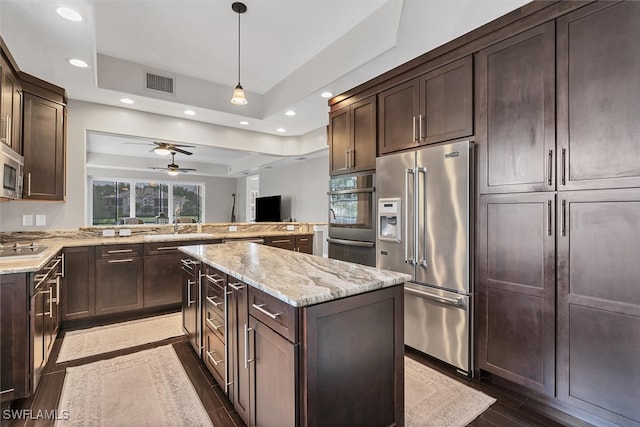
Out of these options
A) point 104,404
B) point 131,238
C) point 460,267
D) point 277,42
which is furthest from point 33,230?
point 460,267

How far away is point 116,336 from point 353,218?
2875 mm

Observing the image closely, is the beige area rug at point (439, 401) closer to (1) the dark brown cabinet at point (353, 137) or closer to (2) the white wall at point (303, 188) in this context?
(1) the dark brown cabinet at point (353, 137)

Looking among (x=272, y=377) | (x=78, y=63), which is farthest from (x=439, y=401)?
(x=78, y=63)

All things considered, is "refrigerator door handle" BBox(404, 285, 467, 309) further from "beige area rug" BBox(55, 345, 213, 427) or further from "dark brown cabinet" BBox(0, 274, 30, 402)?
"dark brown cabinet" BBox(0, 274, 30, 402)

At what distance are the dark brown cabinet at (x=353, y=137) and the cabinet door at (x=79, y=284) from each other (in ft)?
10.1

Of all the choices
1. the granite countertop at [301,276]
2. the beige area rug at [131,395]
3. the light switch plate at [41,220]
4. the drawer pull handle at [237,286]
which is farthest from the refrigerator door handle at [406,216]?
the light switch plate at [41,220]

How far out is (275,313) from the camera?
4.75 ft

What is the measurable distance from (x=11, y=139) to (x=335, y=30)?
3.35 m

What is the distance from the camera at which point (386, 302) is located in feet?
5.27

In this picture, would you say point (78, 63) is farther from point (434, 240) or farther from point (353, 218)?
point (434, 240)

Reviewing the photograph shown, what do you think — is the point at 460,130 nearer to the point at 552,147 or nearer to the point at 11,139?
the point at 552,147

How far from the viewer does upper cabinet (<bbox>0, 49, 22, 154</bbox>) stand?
101 inches

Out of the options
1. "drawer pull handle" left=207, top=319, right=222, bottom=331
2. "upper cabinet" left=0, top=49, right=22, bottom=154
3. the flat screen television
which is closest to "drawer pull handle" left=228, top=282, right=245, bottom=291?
"drawer pull handle" left=207, top=319, right=222, bottom=331

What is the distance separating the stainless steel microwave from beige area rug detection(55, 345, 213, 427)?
1599mm
